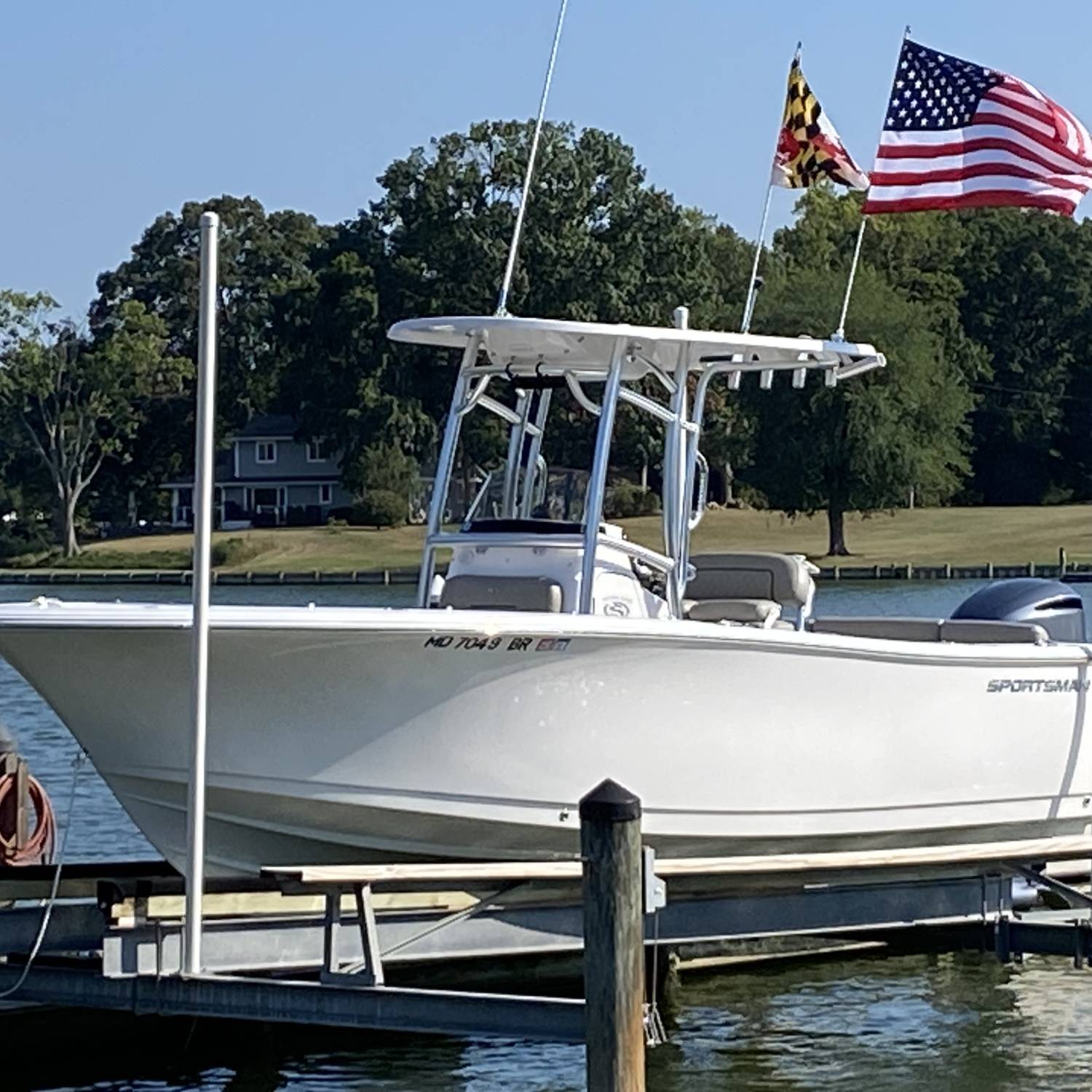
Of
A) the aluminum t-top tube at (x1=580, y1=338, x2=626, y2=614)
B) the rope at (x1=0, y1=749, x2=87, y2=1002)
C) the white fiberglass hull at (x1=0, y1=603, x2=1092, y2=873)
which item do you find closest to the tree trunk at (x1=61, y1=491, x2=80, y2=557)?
the aluminum t-top tube at (x1=580, y1=338, x2=626, y2=614)

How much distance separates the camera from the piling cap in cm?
859

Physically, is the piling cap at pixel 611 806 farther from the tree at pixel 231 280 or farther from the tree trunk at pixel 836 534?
the tree at pixel 231 280

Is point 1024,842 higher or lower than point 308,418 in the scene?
lower

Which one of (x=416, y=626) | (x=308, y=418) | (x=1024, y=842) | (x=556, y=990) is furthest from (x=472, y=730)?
(x=308, y=418)

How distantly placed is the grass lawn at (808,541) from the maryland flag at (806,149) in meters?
57.4

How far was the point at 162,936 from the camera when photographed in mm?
10031

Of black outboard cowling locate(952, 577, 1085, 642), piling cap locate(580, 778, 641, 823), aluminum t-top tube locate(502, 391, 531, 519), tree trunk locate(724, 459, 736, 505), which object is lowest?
piling cap locate(580, 778, 641, 823)

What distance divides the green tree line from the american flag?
51260 millimetres

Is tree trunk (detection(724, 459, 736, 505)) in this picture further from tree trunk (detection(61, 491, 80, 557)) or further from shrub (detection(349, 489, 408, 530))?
tree trunk (detection(61, 491, 80, 557))

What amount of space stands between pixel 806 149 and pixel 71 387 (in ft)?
260

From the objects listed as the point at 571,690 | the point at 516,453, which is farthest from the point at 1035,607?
the point at 571,690

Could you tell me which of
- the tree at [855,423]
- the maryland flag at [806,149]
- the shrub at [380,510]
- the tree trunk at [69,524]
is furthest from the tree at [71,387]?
the maryland flag at [806,149]

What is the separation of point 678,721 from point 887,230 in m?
87.5

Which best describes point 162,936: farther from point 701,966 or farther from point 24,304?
point 24,304
